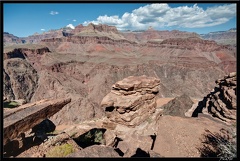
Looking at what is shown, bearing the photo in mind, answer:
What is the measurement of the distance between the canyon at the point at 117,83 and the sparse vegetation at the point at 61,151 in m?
0.50

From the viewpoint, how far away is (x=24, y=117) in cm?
892

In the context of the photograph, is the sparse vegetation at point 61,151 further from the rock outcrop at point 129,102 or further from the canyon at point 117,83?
the rock outcrop at point 129,102

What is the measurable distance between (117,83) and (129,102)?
5.74ft

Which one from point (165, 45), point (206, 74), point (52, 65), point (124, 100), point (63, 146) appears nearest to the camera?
point (63, 146)

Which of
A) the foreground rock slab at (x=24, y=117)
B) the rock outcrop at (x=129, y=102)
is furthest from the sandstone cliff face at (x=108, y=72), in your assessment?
the foreground rock slab at (x=24, y=117)

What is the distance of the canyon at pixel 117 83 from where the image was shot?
527 inches

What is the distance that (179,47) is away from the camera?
11994 cm

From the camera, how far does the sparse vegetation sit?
304 inches

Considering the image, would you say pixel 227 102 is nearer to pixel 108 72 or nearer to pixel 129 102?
pixel 129 102

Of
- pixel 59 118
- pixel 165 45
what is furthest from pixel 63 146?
pixel 165 45

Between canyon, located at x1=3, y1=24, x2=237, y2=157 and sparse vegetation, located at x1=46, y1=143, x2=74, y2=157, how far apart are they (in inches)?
19.6

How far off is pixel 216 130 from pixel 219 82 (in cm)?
800

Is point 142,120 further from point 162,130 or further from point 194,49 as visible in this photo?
point 194,49

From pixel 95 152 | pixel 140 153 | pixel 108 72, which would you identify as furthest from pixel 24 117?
pixel 108 72
